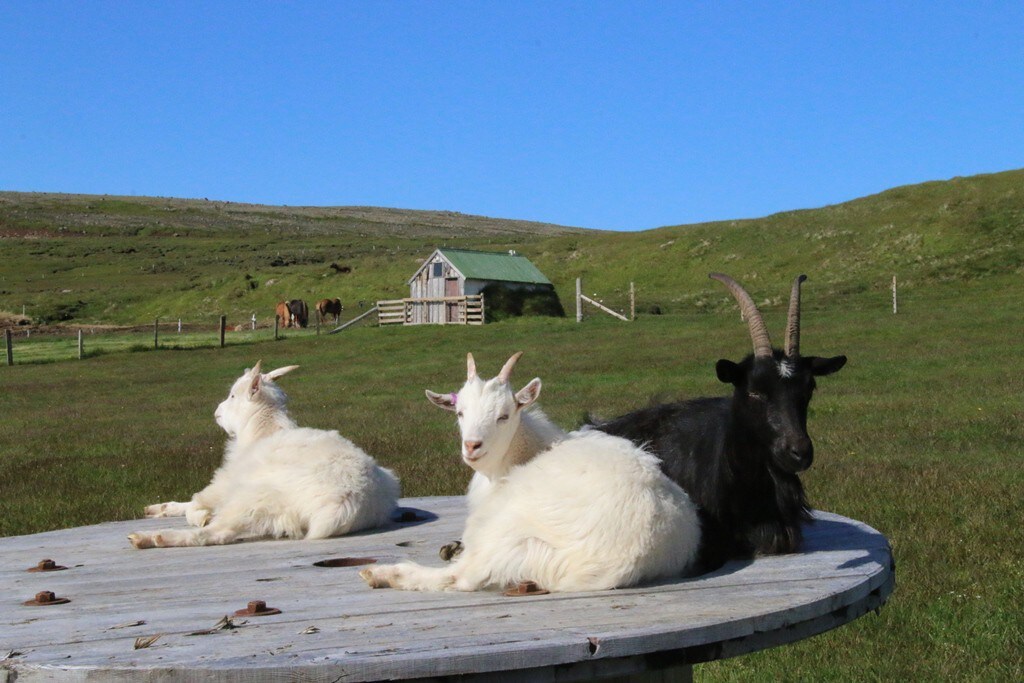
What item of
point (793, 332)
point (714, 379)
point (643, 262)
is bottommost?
point (714, 379)

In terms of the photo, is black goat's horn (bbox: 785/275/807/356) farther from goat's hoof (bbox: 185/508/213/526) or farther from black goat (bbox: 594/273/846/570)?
goat's hoof (bbox: 185/508/213/526)

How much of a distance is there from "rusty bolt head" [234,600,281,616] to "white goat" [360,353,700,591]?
648 mm

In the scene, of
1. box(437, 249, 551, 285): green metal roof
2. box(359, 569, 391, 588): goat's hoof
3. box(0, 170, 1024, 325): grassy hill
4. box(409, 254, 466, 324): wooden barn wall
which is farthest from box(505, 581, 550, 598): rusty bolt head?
box(409, 254, 466, 324): wooden barn wall

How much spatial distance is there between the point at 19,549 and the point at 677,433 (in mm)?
3987

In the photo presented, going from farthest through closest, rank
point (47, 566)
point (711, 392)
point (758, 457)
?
point (711, 392) < point (758, 457) < point (47, 566)

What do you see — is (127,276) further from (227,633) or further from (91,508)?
(227,633)

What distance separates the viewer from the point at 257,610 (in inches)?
157

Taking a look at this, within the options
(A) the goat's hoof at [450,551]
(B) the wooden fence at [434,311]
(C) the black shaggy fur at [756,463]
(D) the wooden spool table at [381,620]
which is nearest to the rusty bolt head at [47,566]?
(D) the wooden spool table at [381,620]

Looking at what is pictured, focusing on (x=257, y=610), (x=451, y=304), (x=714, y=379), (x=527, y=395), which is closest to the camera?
(x=257, y=610)

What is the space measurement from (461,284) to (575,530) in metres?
54.1

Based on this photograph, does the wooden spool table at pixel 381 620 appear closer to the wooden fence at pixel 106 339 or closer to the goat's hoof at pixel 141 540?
the goat's hoof at pixel 141 540

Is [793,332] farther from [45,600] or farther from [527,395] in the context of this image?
[45,600]

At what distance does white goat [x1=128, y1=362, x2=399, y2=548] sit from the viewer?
6.19m

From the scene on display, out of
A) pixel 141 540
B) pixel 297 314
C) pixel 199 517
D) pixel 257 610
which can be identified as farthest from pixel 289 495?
pixel 297 314
